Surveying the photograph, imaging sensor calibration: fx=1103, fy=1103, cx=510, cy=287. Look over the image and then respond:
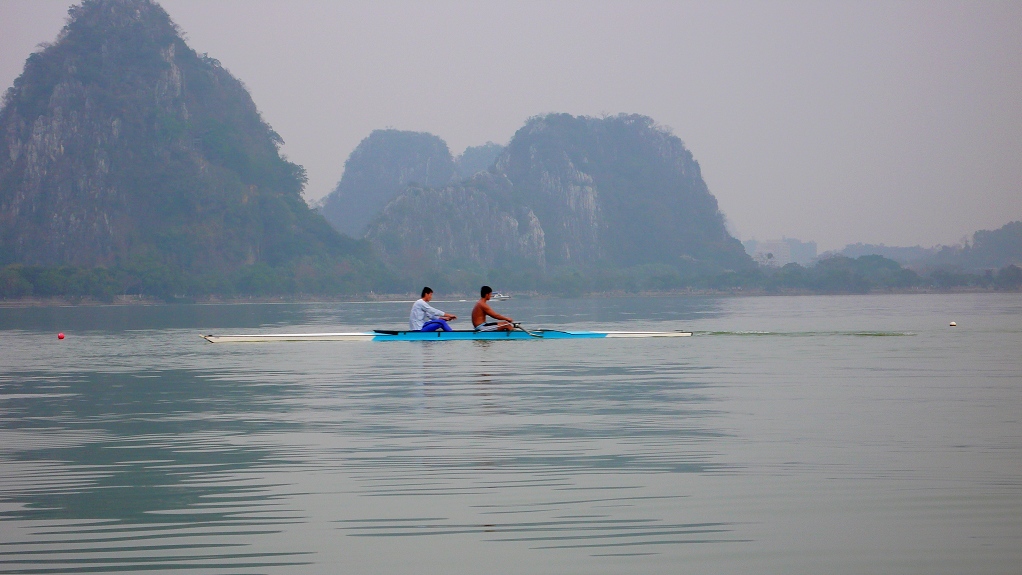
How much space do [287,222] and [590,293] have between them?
56.1 metres

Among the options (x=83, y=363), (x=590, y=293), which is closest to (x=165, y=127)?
(x=590, y=293)

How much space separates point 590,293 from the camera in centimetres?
19750

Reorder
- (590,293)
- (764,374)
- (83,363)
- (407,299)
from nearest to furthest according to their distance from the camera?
(764,374), (83,363), (407,299), (590,293)

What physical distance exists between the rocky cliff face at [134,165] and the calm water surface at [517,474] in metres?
147

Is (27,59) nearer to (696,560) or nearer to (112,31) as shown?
(112,31)

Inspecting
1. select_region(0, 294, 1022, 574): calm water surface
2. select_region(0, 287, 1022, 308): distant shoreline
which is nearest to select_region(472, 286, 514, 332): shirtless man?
select_region(0, 294, 1022, 574): calm water surface

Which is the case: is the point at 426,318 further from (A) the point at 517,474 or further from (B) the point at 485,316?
Result: (A) the point at 517,474

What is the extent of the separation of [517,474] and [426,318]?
19.4 metres

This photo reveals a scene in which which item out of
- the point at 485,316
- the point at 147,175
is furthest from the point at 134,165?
the point at 485,316

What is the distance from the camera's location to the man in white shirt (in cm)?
2694

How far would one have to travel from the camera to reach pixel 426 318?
2870 cm

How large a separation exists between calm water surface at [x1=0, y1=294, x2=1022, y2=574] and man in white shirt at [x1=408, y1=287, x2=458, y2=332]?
6.68m

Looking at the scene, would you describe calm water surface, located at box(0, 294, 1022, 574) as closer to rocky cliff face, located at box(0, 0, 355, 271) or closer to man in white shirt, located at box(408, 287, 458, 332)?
man in white shirt, located at box(408, 287, 458, 332)

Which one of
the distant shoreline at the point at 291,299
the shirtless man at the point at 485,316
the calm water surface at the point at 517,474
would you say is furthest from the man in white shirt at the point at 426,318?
the distant shoreline at the point at 291,299
